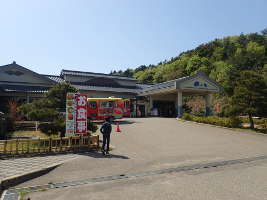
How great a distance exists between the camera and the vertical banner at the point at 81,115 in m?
10.2

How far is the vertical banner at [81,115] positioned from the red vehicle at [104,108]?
450 inches

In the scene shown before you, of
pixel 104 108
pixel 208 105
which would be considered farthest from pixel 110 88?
pixel 208 105

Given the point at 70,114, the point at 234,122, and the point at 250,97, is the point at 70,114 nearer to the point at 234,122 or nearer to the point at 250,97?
the point at 250,97

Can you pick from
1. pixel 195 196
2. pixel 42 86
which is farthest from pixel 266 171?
pixel 42 86

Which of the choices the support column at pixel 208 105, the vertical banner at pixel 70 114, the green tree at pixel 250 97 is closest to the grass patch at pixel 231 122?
the green tree at pixel 250 97

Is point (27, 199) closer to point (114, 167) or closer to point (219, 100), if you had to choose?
point (114, 167)

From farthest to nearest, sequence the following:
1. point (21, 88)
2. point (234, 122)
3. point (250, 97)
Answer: point (21, 88)
point (234, 122)
point (250, 97)

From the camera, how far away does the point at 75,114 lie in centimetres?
1030

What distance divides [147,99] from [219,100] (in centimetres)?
1205

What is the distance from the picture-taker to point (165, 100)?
3488 centimetres

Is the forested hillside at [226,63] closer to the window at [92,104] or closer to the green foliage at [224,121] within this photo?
the green foliage at [224,121]

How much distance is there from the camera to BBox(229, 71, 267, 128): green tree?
17.1m

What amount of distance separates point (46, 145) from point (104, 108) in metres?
13.2

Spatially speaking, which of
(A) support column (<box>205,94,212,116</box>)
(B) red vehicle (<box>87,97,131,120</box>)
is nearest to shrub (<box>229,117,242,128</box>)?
(B) red vehicle (<box>87,97,131,120</box>)
